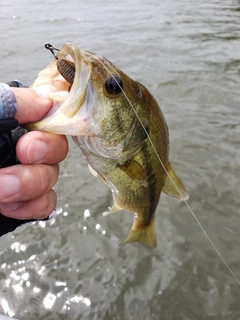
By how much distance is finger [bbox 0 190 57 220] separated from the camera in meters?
1.54

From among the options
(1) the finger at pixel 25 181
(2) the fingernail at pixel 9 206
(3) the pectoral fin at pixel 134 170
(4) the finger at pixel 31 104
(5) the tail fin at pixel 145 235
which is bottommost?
(5) the tail fin at pixel 145 235

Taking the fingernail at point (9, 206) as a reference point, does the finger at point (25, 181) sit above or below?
above

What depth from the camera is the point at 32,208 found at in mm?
1585

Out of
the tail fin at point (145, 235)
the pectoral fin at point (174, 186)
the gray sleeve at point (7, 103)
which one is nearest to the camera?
the gray sleeve at point (7, 103)

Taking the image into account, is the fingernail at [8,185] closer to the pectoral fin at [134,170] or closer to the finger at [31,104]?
the finger at [31,104]

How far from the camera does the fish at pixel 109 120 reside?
1314 millimetres

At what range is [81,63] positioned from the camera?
1.30 meters

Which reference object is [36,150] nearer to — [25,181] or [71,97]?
[25,181]

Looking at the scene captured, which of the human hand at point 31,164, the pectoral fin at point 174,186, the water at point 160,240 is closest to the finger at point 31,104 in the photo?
the human hand at point 31,164

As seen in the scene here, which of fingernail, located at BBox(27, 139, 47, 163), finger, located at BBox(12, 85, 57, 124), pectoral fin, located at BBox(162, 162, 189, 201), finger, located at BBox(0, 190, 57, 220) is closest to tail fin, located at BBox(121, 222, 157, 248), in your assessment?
pectoral fin, located at BBox(162, 162, 189, 201)

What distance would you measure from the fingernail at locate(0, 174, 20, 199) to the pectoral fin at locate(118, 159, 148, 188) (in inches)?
18.6

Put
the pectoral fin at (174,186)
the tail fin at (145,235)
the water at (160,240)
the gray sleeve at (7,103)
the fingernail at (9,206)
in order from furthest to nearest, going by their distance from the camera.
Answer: the water at (160,240)
the tail fin at (145,235)
the pectoral fin at (174,186)
the fingernail at (9,206)
the gray sleeve at (7,103)

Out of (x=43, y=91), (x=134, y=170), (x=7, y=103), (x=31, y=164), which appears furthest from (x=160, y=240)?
(x=7, y=103)

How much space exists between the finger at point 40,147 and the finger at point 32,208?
0.75 ft
